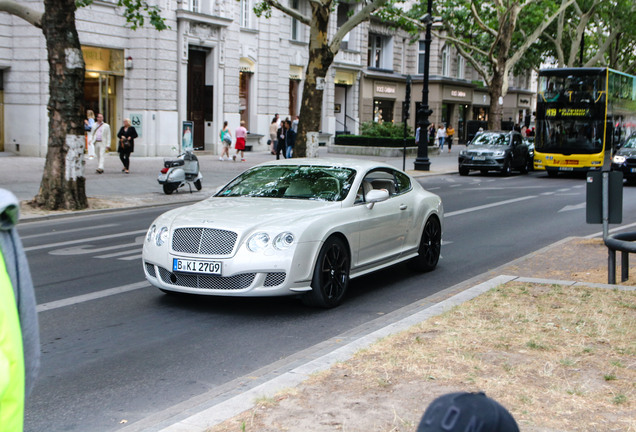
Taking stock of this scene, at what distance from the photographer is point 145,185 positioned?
21.5m

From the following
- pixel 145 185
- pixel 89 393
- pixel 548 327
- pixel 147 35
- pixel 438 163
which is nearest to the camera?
pixel 89 393

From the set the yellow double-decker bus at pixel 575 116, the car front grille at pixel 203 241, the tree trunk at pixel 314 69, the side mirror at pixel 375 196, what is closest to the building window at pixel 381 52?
the yellow double-decker bus at pixel 575 116

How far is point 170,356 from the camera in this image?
6.24 meters

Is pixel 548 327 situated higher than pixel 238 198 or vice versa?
pixel 238 198

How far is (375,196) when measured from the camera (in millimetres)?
8617

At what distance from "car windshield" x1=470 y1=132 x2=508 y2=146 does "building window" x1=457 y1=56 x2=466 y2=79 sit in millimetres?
30004

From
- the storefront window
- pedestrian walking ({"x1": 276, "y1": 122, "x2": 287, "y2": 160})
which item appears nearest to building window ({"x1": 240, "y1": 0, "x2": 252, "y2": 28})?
pedestrian walking ({"x1": 276, "y1": 122, "x2": 287, "y2": 160})

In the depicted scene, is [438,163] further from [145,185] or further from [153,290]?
[153,290]

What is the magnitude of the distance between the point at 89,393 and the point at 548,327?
369cm

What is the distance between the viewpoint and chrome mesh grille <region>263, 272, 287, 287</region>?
7.45m

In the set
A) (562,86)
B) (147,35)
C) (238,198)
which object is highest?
(147,35)

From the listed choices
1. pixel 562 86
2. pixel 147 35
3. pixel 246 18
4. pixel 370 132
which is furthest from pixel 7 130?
pixel 562 86

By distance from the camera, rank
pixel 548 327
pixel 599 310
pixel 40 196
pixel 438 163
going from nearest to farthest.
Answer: pixel 548 327 < pixel 599 310 < pixel 40 196 < pixel 438 163

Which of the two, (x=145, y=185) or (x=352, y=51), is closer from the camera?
(x=145, y=185)
